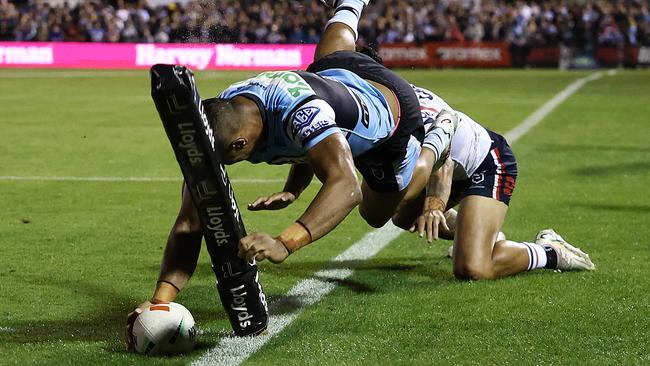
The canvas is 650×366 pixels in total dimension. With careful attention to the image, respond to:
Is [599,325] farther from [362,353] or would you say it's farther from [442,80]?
[442,80]

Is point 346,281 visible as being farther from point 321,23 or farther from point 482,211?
point 321,23

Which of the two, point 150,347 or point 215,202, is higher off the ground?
point 215,202

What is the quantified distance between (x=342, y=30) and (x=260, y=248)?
2.85 meters

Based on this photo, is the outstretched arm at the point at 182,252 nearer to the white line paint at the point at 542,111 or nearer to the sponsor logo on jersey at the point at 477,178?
the sponsor logo on jersey at the point at 477,178

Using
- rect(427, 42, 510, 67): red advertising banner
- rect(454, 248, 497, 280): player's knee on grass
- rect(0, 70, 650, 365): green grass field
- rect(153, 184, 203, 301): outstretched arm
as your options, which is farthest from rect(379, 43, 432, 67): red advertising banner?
rect(153, 184, 203, 301): outstretched arm

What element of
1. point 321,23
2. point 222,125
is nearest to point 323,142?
point 222,125

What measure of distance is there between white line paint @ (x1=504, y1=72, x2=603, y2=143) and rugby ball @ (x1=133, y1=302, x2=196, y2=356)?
10891 mm

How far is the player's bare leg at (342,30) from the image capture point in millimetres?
6934

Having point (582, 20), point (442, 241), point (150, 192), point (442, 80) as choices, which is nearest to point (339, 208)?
point (442, 241)

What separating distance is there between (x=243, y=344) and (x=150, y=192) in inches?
232

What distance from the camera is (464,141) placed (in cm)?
715

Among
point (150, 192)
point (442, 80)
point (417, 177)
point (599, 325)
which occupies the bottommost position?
point (442, 80)

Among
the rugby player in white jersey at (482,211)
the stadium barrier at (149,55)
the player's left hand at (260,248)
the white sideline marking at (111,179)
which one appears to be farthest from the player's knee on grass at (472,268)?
the stadium barrier at (149,55)

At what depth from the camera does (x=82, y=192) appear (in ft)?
35.9
